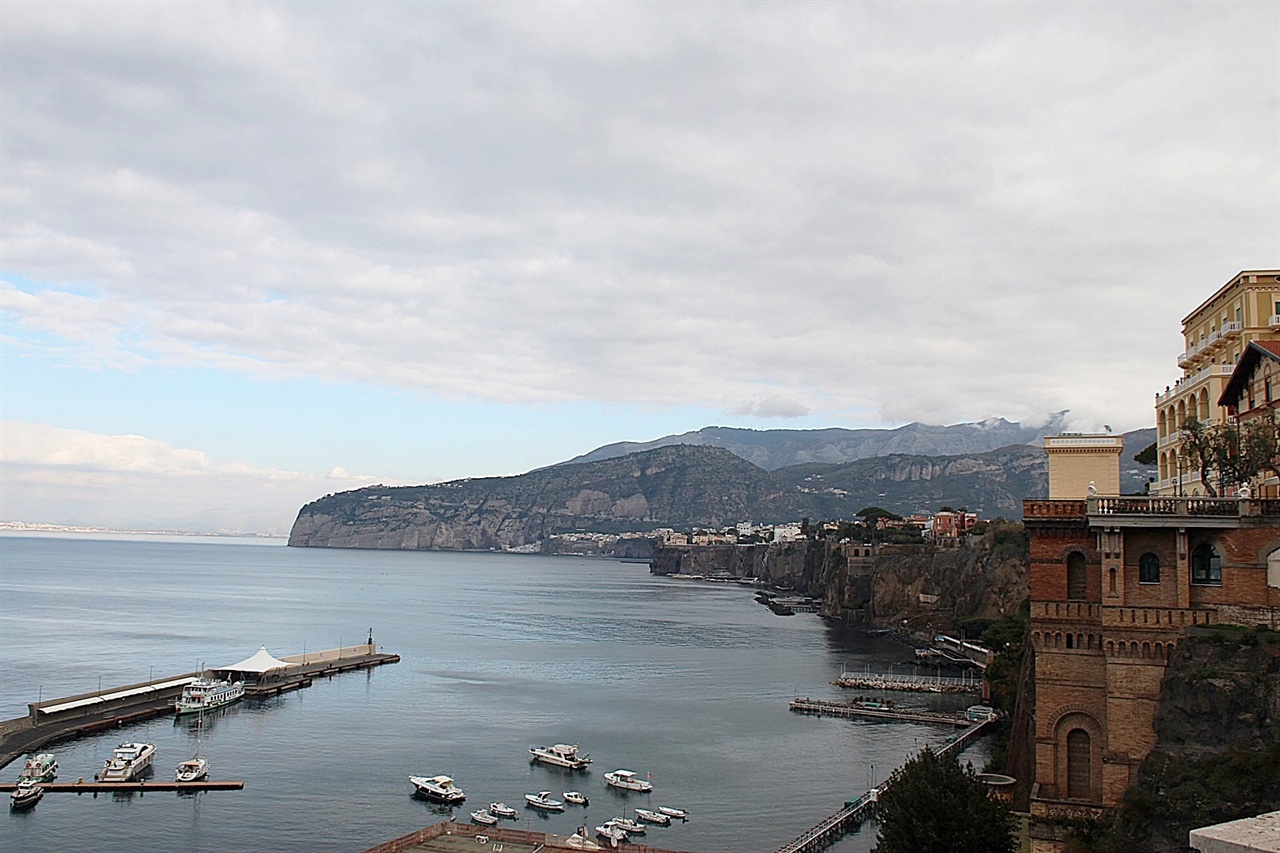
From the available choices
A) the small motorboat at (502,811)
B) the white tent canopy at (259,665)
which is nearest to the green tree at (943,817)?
the small motorboat at (502,811)

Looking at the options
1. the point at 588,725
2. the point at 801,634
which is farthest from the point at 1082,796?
the point at 801,634

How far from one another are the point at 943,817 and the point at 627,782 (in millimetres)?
30265

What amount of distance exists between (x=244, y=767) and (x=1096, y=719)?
5516cm

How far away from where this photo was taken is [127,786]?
205 feet

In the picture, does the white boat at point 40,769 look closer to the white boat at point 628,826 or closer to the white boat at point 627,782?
the white boat at point 627,782

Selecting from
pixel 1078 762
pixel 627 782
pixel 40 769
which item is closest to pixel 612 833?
pixel 627 782

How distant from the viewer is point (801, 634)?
161m

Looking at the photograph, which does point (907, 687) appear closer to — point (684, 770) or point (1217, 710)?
point (684, 770)

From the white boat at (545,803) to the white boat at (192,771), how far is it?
21.0 meters

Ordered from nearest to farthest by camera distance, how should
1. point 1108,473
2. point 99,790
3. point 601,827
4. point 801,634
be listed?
point 1108,473, point 601,827, point 99,790, point 801,634

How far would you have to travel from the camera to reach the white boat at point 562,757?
70062 millimetres

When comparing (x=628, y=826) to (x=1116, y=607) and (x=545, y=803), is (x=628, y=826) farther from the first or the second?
(x=1116, y=607)

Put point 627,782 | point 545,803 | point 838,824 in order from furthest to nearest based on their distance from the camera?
point 627,782 → point 545,803 → point 838,824

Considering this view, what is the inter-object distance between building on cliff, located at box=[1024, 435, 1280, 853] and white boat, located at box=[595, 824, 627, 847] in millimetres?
23178
